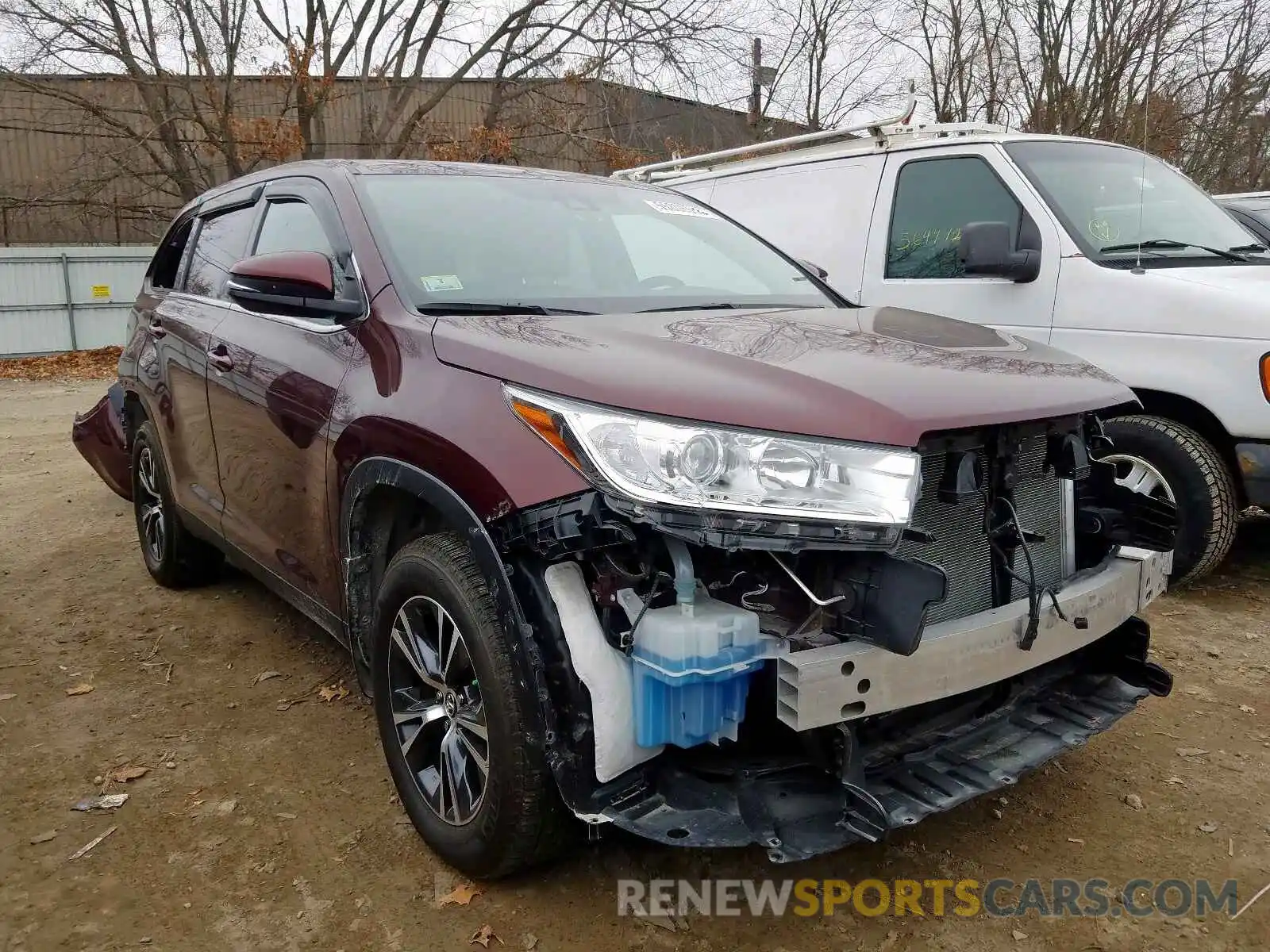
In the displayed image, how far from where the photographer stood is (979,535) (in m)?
2.32

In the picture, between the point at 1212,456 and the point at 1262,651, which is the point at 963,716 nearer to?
the point at 1262,651

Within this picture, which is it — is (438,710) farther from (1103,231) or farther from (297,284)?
(1103,231)

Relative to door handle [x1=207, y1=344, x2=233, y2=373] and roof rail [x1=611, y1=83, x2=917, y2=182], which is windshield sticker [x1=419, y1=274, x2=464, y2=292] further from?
roof rail [x1=611, y1=83, x2=917, y2=182]

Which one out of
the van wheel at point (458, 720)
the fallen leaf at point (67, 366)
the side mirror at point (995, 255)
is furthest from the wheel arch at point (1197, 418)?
the fallen leaf at point (67, 366)

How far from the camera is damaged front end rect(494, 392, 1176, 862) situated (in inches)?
76.7

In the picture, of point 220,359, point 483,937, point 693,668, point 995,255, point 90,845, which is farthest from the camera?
point 995,255

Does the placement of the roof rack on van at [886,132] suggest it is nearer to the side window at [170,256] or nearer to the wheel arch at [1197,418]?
the wheel arch at [1197,418]

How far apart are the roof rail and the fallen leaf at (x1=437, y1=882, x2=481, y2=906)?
10.3 feet

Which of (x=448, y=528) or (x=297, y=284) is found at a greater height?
(x=297, y=284)

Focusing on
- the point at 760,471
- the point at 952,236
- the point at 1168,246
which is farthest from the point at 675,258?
the point at 1168,246

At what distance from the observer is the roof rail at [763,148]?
5605 mm

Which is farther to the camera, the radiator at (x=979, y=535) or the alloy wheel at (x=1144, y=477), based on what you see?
the alloy wheel at (x=1144, y=477)

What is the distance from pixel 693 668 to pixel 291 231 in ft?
7.67

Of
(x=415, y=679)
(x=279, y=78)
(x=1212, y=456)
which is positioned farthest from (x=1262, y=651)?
(x=279, y=78)
